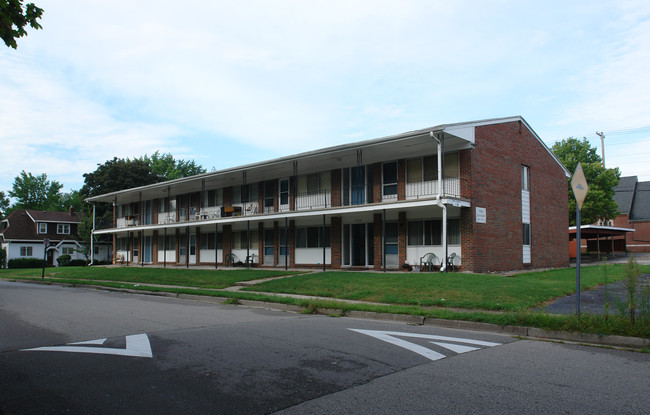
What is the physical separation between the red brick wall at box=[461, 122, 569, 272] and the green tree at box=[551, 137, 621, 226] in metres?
14.8

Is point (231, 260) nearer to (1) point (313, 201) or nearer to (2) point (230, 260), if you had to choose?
(2) point (230, 260)

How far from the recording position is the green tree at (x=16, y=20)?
20.1 feet

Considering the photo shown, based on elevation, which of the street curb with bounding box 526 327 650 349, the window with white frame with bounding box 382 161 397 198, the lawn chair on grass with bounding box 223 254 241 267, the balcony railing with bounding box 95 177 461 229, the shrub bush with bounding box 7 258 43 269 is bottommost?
the shrub bush with bounding box 7 258 43 269

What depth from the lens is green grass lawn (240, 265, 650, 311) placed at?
11.5 meters

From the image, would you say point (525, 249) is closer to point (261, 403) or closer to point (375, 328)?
point (375, 328)

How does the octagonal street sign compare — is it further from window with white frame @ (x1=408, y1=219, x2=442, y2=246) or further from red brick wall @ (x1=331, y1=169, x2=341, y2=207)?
red brick wall @ (x1=331, y1=169, x2=341, y2=207)

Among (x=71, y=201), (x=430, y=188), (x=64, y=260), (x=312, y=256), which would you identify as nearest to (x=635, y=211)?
(x=430, y=188)

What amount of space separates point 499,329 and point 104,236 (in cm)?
4852

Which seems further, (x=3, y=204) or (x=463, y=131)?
(x=3, y=204)

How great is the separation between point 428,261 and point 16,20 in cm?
1700

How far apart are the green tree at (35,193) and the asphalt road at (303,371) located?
81187 mm

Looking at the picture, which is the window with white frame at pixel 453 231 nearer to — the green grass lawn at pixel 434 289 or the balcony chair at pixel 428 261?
the balcony chair at pixel 428 261

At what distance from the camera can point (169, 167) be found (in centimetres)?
6694

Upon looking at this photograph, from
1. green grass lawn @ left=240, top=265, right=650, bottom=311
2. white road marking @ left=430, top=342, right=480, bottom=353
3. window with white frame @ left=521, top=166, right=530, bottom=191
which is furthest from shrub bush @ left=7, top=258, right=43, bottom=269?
white road marking @ left=430, top=342, right=480, bottom=353
